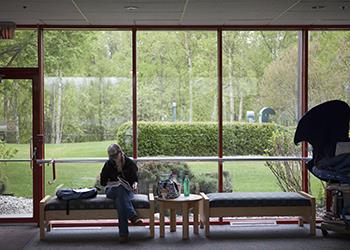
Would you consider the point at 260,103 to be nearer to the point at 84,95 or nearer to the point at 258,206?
the point at 258,206

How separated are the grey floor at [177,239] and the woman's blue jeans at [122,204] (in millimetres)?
191

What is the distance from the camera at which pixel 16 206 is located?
730 centimetres

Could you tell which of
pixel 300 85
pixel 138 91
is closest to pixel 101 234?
pixel 138 91

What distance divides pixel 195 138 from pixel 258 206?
136 centimetres

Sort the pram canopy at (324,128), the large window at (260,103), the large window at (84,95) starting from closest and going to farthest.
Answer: the pram canopy at (324,128) < the large window at (84,95) < the large window at (260,103)

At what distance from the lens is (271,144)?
295 inches

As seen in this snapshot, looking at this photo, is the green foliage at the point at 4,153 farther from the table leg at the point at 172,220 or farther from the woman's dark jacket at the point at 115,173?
the table leg at the point at 172,220

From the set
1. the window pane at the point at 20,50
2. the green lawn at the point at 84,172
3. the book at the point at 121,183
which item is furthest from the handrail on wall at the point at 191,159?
the window pane at the point at 20,50

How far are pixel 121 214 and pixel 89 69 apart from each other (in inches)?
81.8

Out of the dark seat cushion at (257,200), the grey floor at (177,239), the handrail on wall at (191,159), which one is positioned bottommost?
the grey floor at (177,239)

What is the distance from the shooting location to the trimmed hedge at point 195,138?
24.3 feet

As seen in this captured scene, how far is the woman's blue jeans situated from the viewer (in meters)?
6.35

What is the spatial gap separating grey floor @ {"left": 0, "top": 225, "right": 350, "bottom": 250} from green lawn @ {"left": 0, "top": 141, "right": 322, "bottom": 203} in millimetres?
558

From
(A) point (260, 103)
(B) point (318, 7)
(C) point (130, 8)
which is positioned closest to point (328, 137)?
(A) point (260, 103)
